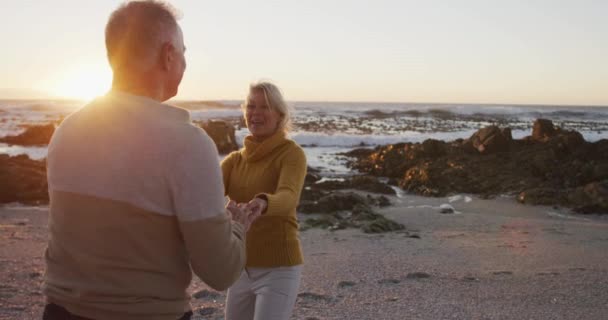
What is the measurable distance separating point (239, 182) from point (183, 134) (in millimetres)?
1879

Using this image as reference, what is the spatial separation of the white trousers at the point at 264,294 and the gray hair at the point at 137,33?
1.78 meters

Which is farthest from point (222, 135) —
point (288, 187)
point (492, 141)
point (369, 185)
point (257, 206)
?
point (257, 206)

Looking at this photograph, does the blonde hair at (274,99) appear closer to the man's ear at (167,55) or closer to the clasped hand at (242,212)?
the clasped hand at (242,212)

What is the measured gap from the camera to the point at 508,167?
14891 mm

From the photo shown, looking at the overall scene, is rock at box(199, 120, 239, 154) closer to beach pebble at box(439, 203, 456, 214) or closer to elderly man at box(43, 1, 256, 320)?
beach pebble at box(439, 203, 456, 214)

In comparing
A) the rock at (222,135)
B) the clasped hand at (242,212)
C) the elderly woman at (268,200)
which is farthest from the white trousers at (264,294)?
the rock at (222,135)

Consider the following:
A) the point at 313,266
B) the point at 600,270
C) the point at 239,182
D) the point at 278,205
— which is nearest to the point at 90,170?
the point at 278,205

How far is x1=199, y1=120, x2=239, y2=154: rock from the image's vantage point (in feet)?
74.5

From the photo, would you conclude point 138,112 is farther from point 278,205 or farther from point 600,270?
point 600,270

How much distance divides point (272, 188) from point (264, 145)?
27 centimetres

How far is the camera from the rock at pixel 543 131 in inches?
690

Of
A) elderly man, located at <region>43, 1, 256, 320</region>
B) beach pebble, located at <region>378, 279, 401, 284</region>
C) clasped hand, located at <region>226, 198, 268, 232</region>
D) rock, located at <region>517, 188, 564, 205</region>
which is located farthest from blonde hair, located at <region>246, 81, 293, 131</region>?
rock, located at <region>517, 188, 564, 205</region>

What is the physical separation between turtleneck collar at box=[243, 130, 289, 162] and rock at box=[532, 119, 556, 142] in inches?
607

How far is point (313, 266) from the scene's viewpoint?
6680mm
